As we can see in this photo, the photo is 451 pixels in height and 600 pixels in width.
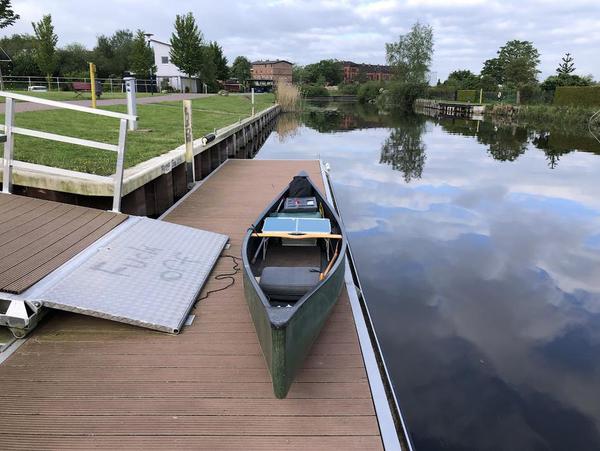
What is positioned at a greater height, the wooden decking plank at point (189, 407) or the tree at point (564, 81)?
the tree at point (564, 81)


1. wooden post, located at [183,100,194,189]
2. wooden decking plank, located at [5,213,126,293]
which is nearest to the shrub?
wooden post, located at [183,100,194,189]

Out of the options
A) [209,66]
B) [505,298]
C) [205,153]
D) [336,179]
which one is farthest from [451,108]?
[505,298]

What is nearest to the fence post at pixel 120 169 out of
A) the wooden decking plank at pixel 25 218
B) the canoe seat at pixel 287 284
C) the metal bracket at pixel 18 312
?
the wooden decking plank at pixel 25 218

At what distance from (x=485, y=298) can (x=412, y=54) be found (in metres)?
63.1

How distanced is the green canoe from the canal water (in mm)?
1311

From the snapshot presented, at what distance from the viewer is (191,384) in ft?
10.8

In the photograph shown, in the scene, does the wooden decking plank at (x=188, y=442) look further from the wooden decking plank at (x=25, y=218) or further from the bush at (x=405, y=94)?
the bush at (x=405, y=94)

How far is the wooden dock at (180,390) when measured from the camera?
2.80 meters

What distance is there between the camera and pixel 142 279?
174 inches

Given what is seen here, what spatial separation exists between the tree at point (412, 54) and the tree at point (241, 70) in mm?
28733

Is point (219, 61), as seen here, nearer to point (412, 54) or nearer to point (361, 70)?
point (412, 54)

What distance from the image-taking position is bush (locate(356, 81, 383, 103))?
2766 inches

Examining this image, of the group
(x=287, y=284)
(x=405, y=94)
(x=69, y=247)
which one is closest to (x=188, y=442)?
(x=287, y=284)

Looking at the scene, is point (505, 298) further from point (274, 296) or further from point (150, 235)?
point (150, 235)
